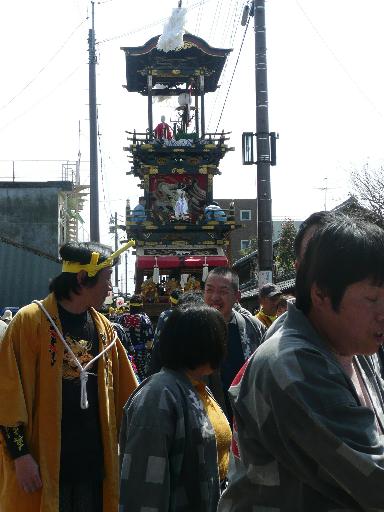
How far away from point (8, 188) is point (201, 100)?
337 inches

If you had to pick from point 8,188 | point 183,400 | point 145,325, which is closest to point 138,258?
point 8,188

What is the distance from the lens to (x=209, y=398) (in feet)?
11.0

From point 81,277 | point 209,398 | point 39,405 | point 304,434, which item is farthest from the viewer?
point 81,277

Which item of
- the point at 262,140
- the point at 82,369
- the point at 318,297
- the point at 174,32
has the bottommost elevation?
the point at 82,369

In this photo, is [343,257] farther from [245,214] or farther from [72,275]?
[245,214]

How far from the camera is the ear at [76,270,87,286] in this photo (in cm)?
423

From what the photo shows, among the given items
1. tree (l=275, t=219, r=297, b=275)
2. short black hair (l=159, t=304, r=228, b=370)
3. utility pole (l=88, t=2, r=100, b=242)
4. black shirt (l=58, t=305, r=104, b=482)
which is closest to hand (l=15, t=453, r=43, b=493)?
black shirt (l=58, t=305, r=104, b=482)

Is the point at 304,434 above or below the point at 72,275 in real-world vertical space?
below

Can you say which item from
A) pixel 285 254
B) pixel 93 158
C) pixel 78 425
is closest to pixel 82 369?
pixel 78 425

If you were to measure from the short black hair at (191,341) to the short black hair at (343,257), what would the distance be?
130 centimetres

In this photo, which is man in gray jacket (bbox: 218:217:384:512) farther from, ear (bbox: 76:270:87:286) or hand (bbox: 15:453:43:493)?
ear (bbox: 76:270:87:286)

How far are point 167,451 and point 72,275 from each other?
67.5 inches

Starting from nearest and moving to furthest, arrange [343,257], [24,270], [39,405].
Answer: [343,257] → [39,405] → [24,270]

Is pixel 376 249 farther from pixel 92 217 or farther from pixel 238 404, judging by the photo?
pixel 92 217
